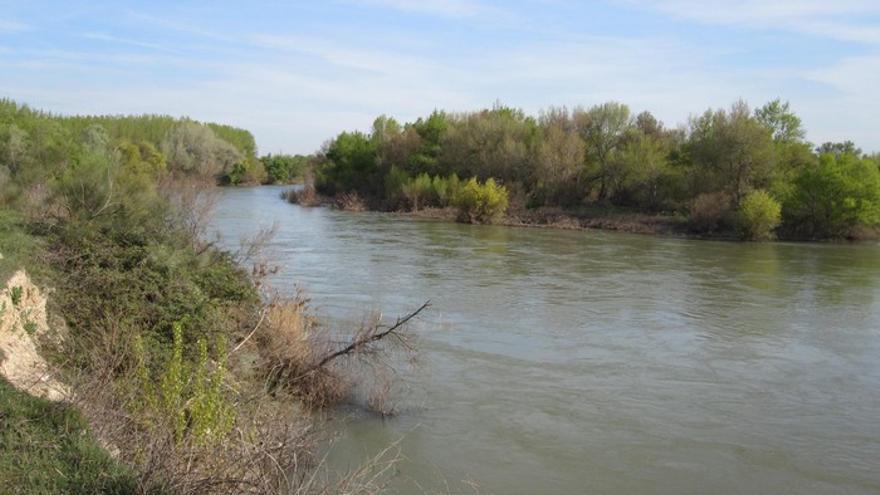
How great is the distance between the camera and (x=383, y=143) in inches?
2665

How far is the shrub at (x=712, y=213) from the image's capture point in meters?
42.3

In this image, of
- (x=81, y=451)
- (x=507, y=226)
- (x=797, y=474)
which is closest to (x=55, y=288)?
(x=81, y=451)

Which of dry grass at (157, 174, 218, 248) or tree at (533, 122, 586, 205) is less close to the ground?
tree at (533, 122, 586, 205)

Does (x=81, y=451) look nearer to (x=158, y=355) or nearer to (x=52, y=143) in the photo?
(x=158, y=355)

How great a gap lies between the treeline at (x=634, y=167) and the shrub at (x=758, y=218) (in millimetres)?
73

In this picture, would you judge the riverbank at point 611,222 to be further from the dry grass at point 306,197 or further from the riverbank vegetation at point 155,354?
the riverbank vegetation at point 155,354

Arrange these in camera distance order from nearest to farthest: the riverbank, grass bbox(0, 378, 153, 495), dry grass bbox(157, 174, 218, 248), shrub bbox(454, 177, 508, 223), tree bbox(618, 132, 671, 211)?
grass bbox(0, 378, 153, 495) → dry grass bbox(157, 174, 218, 248) → the riverbank → shrub bbox(454, 177, 508, 223) → tree bbox(618, 132, 671, 211)

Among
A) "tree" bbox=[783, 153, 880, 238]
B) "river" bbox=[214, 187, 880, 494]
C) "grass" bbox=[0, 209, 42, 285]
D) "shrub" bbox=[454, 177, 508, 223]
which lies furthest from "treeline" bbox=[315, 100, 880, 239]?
"grass" bbox=[0, 209, 42, 285]

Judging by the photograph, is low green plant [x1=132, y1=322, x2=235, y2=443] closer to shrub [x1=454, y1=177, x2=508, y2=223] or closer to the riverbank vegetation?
the riverbank vegetation

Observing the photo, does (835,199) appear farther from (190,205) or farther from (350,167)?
(350,167)

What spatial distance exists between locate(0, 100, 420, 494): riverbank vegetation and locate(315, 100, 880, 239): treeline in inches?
1329

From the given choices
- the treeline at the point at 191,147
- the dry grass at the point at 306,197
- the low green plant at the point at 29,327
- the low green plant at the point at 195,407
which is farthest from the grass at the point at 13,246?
the dry grass at the point at 306,197

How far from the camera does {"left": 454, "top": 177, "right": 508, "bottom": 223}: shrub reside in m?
47.8

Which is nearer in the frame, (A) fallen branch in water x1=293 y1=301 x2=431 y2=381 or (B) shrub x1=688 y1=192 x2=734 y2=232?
(A) fallen branch in water x1=293 y1=301 x2=431 y2=381
